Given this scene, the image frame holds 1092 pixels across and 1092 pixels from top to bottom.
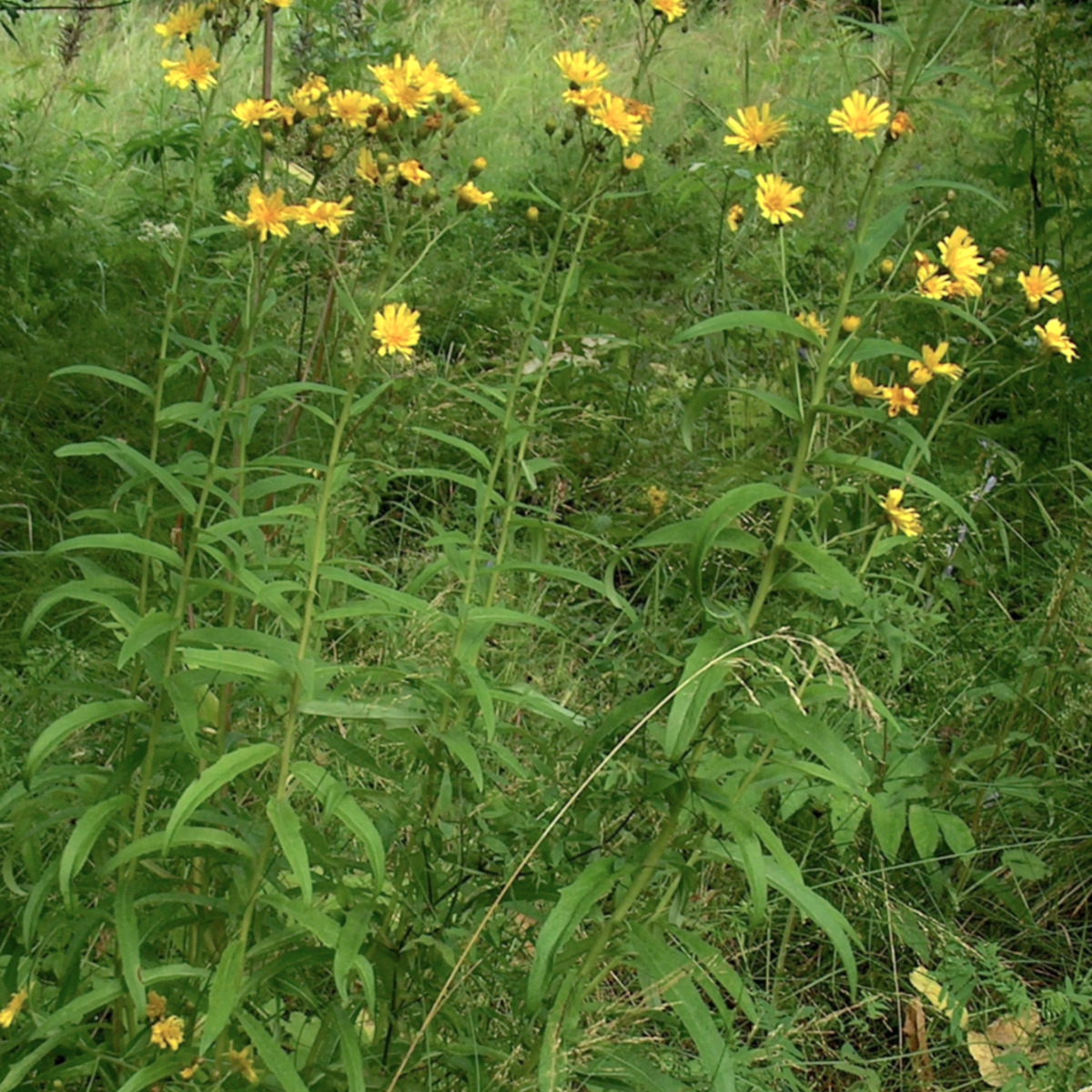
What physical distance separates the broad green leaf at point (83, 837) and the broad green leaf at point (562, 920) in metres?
0.52

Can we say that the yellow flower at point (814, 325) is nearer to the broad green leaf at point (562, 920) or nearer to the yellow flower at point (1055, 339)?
the yellow flower at point (1055, 339)

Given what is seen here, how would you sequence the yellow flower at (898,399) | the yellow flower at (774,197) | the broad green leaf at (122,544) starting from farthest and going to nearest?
the yellow flower at (898,399), the yellow flower at (774,197), the broad green leaf at (122,544)

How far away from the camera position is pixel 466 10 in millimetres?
7355

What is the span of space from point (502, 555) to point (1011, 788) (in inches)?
39.2

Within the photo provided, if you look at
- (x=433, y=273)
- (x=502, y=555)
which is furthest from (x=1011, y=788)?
(x=433, y=273)

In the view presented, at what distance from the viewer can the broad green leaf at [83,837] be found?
1534 mm

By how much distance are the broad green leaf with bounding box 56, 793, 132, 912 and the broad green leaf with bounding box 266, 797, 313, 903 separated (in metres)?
0.21

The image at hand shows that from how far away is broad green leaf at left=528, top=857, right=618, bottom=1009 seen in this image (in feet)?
5.12

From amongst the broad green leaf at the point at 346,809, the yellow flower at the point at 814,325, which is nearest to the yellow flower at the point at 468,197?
the yellow flower at the point at 814,325

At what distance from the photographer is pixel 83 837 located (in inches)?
63.6

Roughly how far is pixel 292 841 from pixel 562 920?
1.03ft

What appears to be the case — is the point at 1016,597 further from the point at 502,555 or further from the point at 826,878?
the point at 502,555

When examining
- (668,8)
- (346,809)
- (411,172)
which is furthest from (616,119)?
(346,809)

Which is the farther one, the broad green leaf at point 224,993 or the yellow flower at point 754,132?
the yellow flower at point 754,132
